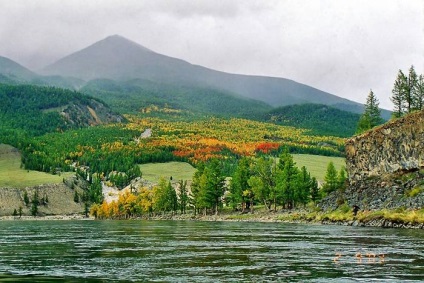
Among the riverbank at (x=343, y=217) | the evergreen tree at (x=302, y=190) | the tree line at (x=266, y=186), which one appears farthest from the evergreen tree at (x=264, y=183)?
the evergreen tree at (x=302, y=190)

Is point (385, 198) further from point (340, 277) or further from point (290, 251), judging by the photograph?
point (340, 277)

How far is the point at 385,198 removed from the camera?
104 m

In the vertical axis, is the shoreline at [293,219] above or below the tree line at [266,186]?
below

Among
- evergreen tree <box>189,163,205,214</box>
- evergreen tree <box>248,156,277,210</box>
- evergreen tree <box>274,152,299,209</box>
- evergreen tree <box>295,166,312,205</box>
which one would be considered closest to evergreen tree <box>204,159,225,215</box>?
evergreen tree <box>189,163,205,214</box>

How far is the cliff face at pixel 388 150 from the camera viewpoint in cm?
10756

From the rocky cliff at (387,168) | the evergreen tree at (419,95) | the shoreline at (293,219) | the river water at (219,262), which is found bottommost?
the shoreline at (293,219)

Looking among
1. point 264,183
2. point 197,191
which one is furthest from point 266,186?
point 197,191

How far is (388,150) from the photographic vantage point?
11619cm

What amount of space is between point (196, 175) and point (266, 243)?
12649 cm

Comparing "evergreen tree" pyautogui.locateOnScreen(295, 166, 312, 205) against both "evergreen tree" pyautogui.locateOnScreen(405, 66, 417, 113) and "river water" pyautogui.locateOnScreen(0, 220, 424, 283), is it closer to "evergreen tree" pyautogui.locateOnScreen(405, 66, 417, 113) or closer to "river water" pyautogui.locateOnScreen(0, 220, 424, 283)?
"evergreen tree" pyautogui.locateOnScreen(405, 66, 417, 113)

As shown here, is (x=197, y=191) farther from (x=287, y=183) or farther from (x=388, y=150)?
(x=388, y=150)

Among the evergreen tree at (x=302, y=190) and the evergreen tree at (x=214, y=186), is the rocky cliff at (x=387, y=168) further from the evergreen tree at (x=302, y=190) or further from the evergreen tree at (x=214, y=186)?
the evergreen tree at (x=214, y=186)

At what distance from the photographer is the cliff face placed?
10756 cm

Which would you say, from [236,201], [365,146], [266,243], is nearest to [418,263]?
[266,243]
